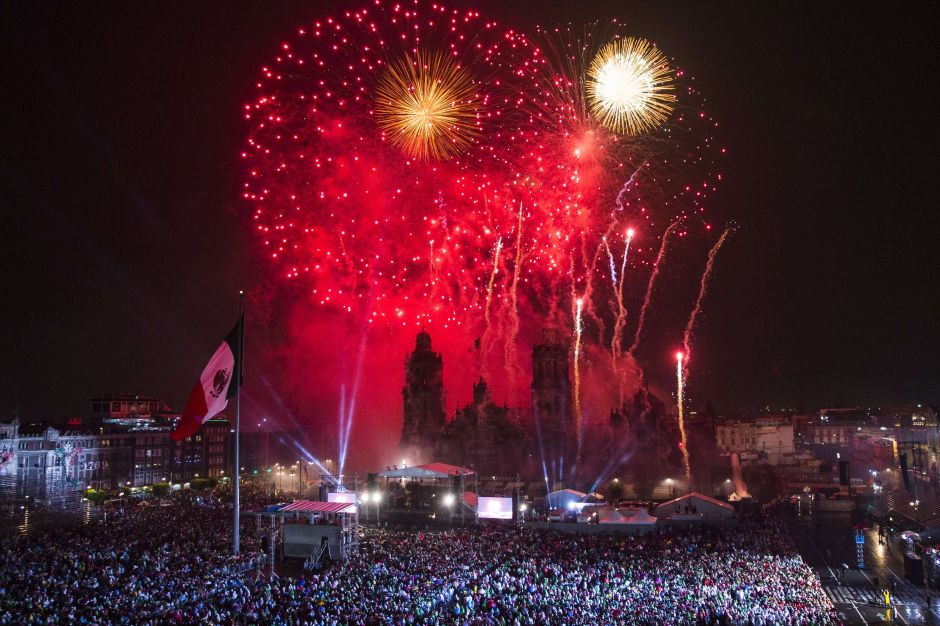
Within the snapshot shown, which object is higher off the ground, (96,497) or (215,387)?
(215,387)

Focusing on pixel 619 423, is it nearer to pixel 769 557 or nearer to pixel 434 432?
pixel 434 432

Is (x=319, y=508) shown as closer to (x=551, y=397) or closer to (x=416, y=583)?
(x=416, y=583)

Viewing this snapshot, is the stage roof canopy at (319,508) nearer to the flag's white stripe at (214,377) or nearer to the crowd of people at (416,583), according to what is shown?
the crowd of people at (416,583)

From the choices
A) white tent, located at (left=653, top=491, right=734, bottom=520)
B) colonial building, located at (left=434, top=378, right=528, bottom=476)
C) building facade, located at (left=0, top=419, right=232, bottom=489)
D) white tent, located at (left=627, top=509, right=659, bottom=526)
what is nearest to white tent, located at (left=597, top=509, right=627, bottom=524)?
white tent, located at (left=627, top=509, right=659, bottom=526)

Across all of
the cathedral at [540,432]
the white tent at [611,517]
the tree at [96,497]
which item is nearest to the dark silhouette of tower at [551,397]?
the cathedral at [540,432]

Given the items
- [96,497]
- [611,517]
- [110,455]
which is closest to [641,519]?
[611,517]

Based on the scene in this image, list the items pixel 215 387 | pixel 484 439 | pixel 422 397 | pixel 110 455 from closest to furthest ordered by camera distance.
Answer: pixel 215 387 < pixel 484 439 < pixel 422 397 < pixel 110 455
